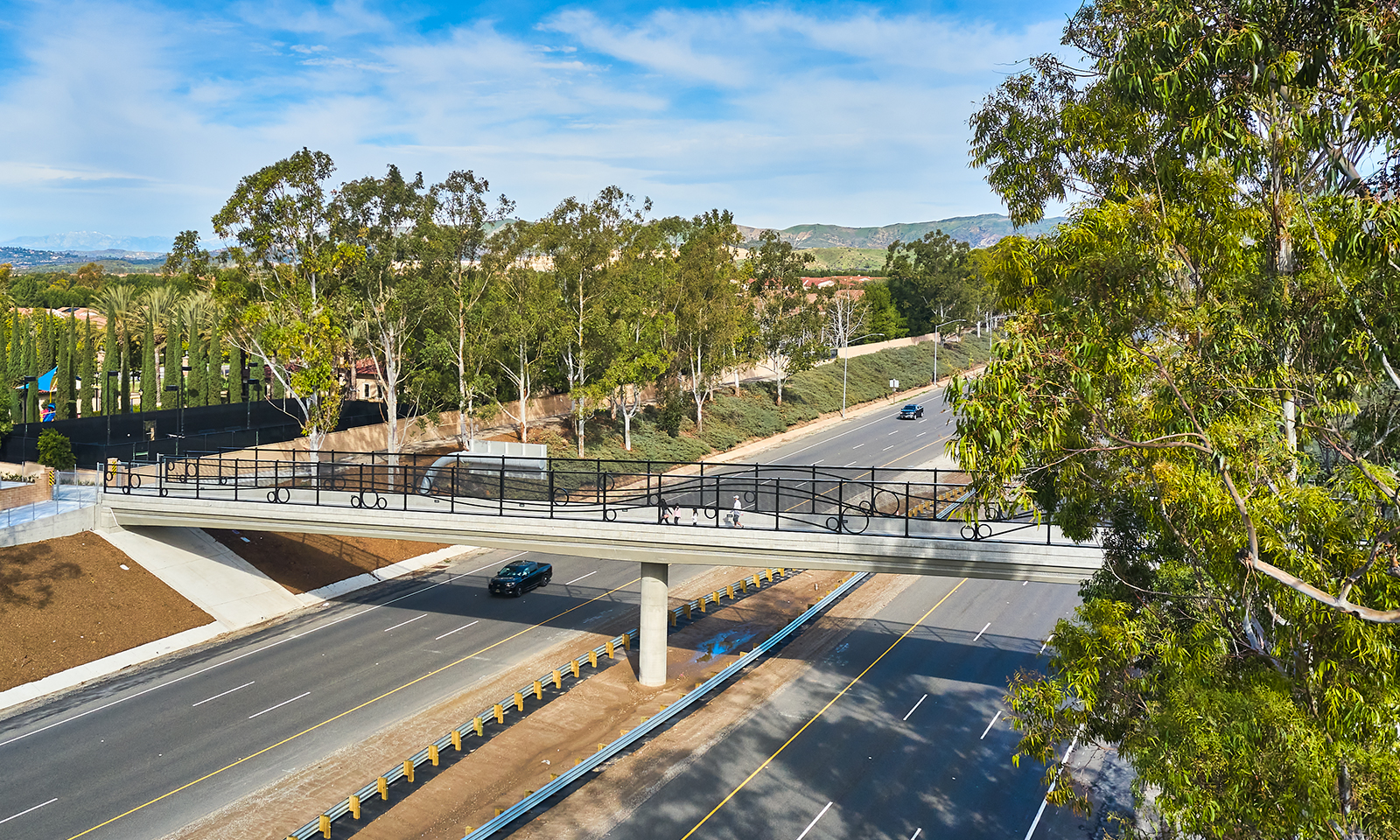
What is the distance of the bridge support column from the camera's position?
23.8 m

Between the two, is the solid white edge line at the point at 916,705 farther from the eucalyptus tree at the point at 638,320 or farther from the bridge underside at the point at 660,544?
the eucalyptus tree at the point at 638,320

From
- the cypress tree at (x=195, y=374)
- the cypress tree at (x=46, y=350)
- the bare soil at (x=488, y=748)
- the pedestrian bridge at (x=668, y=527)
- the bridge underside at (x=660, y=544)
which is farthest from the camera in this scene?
the cypress tree at (x=46, y=350)

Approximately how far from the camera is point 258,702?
73.7ft

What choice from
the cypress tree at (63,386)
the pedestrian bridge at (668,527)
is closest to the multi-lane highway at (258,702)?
the pedestrian bridge at (668,527)

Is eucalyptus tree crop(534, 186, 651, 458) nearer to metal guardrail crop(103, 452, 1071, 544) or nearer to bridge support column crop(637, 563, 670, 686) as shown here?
metal guardrail crop(103, 452, 1071, 544)

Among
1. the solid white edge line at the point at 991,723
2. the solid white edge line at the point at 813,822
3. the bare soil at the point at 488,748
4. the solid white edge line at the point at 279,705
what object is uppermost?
the solid white edge line at the point at 279,705

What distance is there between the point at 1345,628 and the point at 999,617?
2392 cm

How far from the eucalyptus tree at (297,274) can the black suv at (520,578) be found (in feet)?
37.5

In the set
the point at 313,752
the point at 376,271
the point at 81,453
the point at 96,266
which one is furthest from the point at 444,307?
the point at 96,266

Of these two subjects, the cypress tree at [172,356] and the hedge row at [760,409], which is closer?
the hedge row at [760,409]

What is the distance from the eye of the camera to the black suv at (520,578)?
31.8 m

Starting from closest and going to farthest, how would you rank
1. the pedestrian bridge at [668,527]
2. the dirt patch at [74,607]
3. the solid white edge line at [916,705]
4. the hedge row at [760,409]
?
the pedestrian bridge at [668,527]
the solid white edge line at [916,705]
the dirt patch at [74,607]
the hedge row at [760,409]

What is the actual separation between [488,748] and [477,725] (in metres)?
0.56

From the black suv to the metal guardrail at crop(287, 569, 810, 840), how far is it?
5320 mm
